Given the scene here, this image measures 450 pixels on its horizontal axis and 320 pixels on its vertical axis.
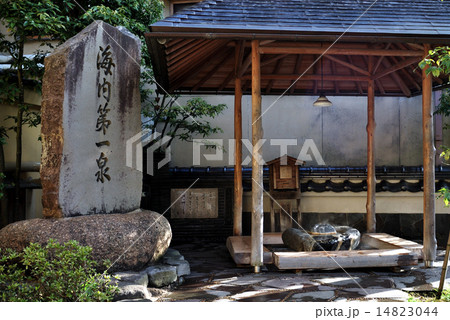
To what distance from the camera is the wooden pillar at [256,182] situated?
21.8 feet

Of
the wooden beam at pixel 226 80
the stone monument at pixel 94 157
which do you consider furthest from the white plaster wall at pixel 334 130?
the stone monument at pixel 94 157

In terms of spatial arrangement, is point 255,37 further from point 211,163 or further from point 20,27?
point 211,163

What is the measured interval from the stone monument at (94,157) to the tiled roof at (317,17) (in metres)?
1.22

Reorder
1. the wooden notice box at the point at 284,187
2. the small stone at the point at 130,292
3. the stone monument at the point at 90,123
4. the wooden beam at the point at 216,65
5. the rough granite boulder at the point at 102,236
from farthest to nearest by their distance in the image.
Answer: the wooden notice box at the point at 284,187 < the wooden beam at the point at 216,65 < the stone monument at the point at 90,123 < the rough granite boulder at the point at 102,236 < the small stone at the point at 130,292

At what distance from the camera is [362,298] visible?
526 cm

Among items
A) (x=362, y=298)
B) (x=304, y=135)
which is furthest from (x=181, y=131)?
(x=362, y=298)

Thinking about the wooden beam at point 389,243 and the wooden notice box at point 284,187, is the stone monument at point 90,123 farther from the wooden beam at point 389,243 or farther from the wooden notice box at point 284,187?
the wooden beam at point 389,243

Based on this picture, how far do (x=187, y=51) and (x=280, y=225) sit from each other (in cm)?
567

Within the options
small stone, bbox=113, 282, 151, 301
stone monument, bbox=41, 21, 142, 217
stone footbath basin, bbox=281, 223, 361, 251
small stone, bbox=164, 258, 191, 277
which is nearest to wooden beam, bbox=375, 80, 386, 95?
stone footbath basin, bbox=281, 223, 361, 251

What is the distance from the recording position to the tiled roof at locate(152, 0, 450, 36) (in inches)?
248

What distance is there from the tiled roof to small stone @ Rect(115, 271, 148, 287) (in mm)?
3692

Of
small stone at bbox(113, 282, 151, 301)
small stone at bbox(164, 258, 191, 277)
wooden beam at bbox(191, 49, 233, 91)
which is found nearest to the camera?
small stone at bbox(113, 282, 151, 301)

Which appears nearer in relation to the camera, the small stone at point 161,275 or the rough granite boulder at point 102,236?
the rough granite boulder at point 102,236

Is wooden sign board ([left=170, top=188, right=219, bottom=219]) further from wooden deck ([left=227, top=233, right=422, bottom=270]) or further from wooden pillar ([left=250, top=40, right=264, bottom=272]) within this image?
wooden pillar ([left=250, top=40, right=264, bottom=272])
